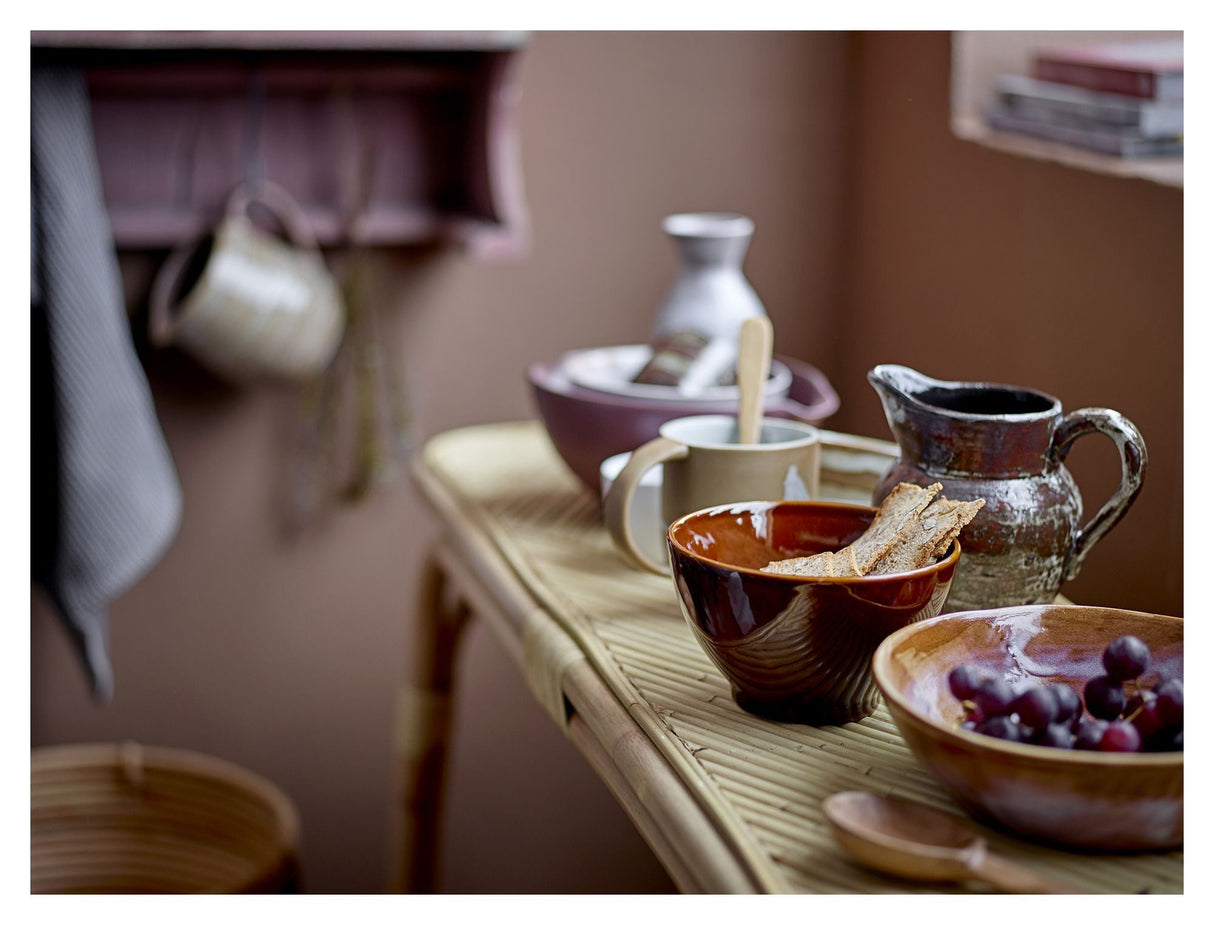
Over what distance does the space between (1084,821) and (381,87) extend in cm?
110

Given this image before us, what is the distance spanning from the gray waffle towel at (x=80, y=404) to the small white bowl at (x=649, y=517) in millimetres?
599

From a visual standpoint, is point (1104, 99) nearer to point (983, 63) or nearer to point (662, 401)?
point (983, 63)

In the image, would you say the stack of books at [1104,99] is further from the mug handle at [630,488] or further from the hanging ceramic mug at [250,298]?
the hanging ceramic mug at [250,298]

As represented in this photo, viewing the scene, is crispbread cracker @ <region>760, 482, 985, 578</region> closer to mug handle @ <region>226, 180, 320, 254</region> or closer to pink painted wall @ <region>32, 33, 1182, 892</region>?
pink painted wall @ <region>32, 33, 1182, 892</region>

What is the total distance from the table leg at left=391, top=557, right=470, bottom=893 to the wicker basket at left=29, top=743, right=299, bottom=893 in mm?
244

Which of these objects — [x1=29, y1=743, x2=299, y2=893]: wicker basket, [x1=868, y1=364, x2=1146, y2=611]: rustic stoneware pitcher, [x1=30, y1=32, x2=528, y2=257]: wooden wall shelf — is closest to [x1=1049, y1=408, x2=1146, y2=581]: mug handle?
[x1=868, y1=364, x2=1146, y2=611]: rustic stoneware pitcher

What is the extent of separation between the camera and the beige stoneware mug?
2.39ft

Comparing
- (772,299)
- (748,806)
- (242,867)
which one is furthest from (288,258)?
(748,806)

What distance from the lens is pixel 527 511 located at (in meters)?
0.96

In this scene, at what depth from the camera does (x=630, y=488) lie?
73 centimetres

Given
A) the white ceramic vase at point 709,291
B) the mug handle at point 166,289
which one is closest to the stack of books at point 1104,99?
the white ceramic vase at point 709,291

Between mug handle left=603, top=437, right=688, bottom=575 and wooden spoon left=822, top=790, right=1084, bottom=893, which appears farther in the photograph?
mug handle left=603, top=437, right=688, bottom=575

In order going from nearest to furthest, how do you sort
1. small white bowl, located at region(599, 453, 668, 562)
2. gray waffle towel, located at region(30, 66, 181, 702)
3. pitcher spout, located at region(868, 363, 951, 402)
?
pitcher spout, located at region(868, 363, 951, 402) < small white bowl, located at region(599, 453, 668, 562) < gray waffle towel, located at region(30, 66, 181, 702)

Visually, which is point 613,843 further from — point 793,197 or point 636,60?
point 636,60
